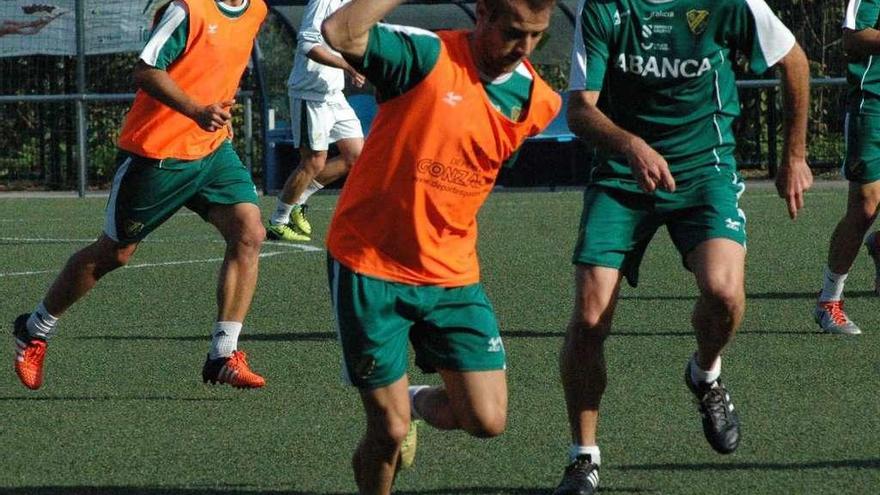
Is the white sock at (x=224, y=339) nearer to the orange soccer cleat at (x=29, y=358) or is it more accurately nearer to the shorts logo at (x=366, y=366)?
the orange soccer cleat at (x=29, y=358)

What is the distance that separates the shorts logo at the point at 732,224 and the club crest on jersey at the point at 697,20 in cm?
67

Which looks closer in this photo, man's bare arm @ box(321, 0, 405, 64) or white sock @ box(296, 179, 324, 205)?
man's bare arm @ box(321, 0, 405, 64)

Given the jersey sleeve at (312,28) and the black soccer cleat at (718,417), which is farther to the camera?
the jersey sleeve at (312,28)

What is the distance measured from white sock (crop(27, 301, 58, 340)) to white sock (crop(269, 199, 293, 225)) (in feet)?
22.2

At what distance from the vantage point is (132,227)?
8.31 metres

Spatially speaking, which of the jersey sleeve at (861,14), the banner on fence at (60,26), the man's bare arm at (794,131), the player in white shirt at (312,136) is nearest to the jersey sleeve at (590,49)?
the man's bare arm at (794,131)

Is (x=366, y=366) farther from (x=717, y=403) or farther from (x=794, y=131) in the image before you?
(x=794, y=131)

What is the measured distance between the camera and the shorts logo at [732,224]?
6484mm

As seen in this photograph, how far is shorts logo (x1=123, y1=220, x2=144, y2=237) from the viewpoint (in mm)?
8305

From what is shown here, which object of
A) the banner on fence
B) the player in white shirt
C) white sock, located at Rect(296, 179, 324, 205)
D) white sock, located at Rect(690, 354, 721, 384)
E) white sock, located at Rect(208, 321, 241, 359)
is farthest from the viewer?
the banner on fence

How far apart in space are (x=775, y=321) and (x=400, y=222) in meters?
5.10

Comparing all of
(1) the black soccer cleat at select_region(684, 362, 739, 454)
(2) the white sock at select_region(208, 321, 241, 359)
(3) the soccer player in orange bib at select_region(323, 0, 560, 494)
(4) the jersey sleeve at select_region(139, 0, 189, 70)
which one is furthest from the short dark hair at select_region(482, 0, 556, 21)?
(2) the white sock at select_region(208, 321, 241, 359)

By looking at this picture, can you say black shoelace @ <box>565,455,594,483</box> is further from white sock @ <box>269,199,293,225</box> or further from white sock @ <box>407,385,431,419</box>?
white sock @ <box>269,199,293,225</box>

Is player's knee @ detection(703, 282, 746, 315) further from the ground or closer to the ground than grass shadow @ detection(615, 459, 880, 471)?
further from the ground
